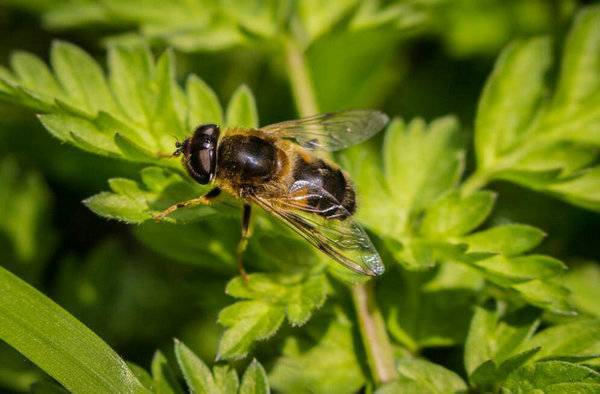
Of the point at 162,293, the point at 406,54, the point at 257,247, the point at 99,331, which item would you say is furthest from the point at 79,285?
the point at 406,54

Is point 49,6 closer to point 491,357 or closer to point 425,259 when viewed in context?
point 425,259

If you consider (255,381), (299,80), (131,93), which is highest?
(131,93)

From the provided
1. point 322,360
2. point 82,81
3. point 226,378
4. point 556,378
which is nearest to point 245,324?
point 226,378

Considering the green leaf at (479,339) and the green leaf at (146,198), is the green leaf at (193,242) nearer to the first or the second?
the green leaf at (146,198)

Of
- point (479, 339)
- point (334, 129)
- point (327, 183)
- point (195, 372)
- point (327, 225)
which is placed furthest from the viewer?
point (334, 129)

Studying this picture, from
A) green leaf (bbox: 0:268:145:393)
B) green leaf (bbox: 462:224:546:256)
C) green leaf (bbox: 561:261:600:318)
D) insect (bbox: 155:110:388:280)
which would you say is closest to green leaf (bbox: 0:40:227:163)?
insect (bbox: 155:110:388:280)

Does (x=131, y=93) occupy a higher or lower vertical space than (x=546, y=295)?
higher

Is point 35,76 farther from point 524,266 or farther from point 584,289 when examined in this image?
point 584,289
